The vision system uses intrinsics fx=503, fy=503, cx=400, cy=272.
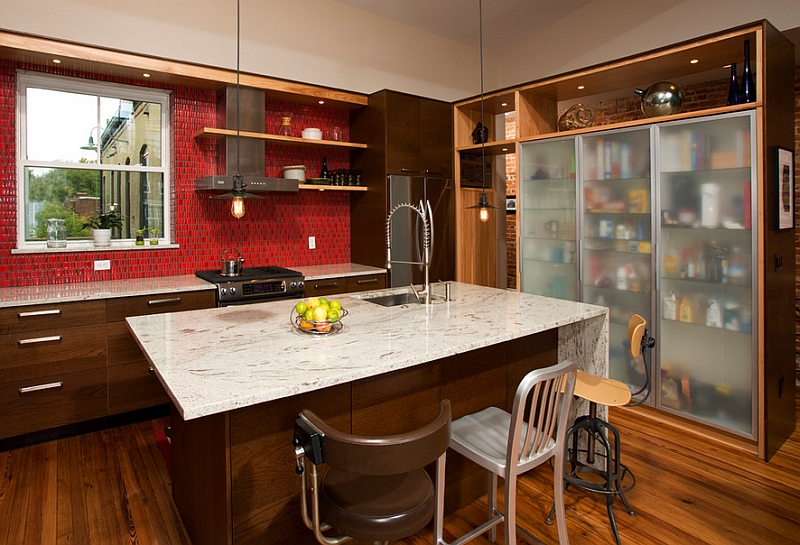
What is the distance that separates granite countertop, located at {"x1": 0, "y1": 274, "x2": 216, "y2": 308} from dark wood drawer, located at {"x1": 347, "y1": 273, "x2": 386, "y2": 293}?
119 centimetres

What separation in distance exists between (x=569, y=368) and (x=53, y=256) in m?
3.61

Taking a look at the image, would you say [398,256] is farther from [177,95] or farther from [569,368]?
[569,368]

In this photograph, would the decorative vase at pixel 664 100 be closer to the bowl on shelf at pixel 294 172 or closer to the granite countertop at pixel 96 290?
the bowl on shelf at pixel 294 172

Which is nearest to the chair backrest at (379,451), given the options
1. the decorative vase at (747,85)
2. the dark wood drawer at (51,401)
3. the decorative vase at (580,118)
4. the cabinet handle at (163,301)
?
the cabinet handle at (163,301)

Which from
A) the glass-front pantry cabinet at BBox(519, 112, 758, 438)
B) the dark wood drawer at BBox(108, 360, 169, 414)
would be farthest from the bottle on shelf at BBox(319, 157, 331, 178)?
the dark wood drawer at BBox(108, 360, 169, 414)

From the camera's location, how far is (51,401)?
3.07 m

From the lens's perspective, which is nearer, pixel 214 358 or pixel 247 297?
pixel 214 358

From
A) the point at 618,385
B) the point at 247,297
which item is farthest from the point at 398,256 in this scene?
the point at 618,385

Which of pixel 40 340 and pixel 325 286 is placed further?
pixel 325 286

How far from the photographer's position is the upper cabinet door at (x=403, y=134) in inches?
180

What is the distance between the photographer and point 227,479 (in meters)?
1.56

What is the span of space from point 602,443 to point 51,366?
3.18m

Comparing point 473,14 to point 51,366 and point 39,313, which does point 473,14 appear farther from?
point 51,366

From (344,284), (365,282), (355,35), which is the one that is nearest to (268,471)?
(344,284)
